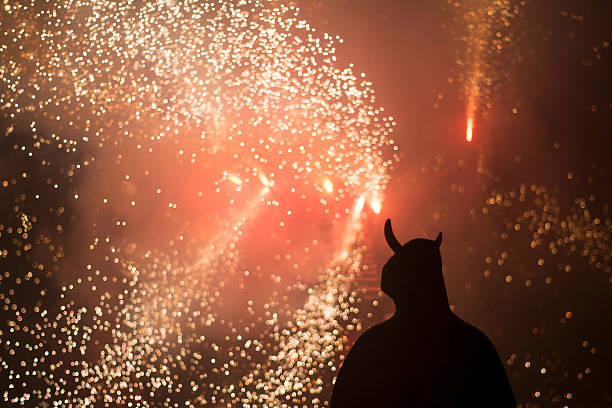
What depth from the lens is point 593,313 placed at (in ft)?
3.19

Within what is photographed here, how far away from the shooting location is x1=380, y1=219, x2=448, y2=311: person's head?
0.56 metres

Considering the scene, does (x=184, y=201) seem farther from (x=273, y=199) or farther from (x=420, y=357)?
(x=420, y=357)

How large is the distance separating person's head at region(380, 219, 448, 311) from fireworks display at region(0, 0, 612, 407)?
1.43 ft

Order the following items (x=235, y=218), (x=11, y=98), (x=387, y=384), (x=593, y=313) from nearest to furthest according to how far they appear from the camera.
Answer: (x=387, y=384) → (x=593, y=313) → (x=235, y=218) → (x=11, y=98)

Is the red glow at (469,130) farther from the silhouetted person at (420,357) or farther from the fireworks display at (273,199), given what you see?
the silhouetted person at (420,357)

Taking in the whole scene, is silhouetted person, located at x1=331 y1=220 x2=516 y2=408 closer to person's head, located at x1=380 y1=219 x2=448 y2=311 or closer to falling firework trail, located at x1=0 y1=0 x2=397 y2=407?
person's head, located at x1=380 y1=219 x2=448 y2=311

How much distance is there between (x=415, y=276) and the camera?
0.56m

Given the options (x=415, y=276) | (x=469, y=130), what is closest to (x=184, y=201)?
(x=469, y=130)

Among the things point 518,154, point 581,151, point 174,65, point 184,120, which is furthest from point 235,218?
point 581,151

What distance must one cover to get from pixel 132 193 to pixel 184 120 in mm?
167

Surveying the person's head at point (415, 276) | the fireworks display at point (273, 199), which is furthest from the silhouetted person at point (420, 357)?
the fireworks display at point (273, 199)

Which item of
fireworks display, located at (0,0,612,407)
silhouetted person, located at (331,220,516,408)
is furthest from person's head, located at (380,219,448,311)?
fireworks display, located at (0,0,612,407)

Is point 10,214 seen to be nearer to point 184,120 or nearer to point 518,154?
point 184,120

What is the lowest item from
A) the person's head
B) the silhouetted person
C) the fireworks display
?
the silhouetted person
